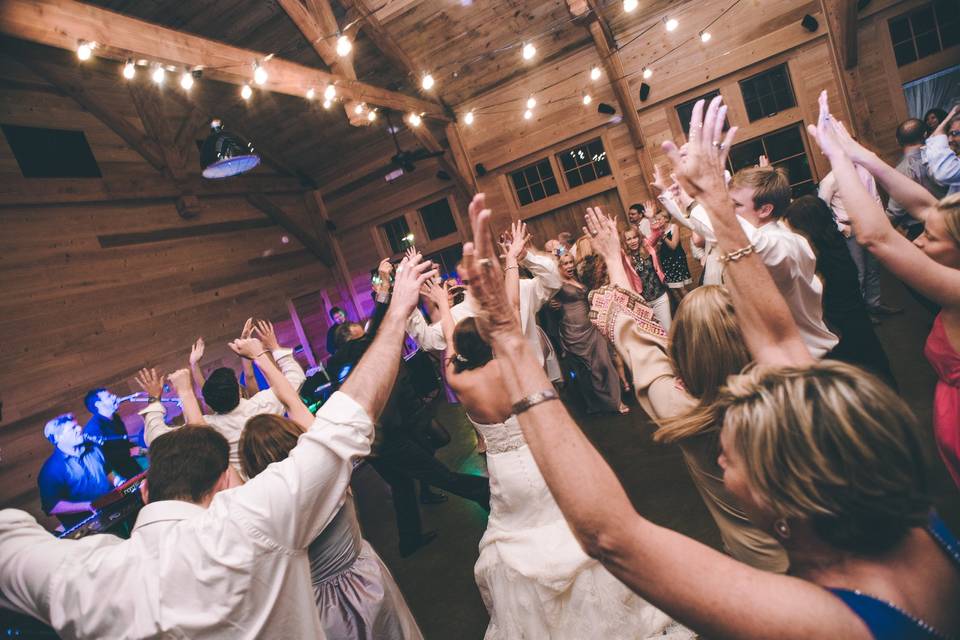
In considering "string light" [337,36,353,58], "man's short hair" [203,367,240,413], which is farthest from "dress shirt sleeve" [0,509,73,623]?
"string light" [337,36,353,58]

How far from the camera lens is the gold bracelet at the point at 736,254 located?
1093 mm

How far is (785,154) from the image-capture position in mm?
5996

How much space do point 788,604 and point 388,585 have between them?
5.13ft

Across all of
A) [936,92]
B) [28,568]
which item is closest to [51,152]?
[28,568]

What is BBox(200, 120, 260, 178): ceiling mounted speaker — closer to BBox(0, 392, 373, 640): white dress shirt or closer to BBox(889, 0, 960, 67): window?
BBox(0, 392, 373, 640): white dress shirt

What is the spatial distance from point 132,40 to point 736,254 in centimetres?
407

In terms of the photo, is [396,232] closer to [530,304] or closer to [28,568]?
[530,304]

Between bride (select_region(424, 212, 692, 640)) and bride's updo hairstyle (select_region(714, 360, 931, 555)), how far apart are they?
3.66ft

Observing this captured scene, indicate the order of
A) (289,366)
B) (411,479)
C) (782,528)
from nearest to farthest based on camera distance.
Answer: (782,528) → (289,366) → (411,479)

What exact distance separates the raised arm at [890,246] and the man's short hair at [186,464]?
1.99 metres

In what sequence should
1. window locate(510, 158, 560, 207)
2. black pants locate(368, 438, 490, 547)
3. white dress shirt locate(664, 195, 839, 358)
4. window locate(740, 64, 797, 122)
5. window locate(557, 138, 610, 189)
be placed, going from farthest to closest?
window locate(510, 158, 560, 207)
window locate(557, 138, 610, 189)
window locate(740, 64, 797, 122)
black pants locate(368, 438, 490, 547)
white dress shirt locate(664, 195, 839, 358)

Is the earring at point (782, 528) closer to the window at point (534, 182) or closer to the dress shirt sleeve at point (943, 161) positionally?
the dress shirt sleeve at point (943, 161)

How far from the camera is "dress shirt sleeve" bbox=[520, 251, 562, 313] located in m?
3.40

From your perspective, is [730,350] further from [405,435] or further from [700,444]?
[405,435]
